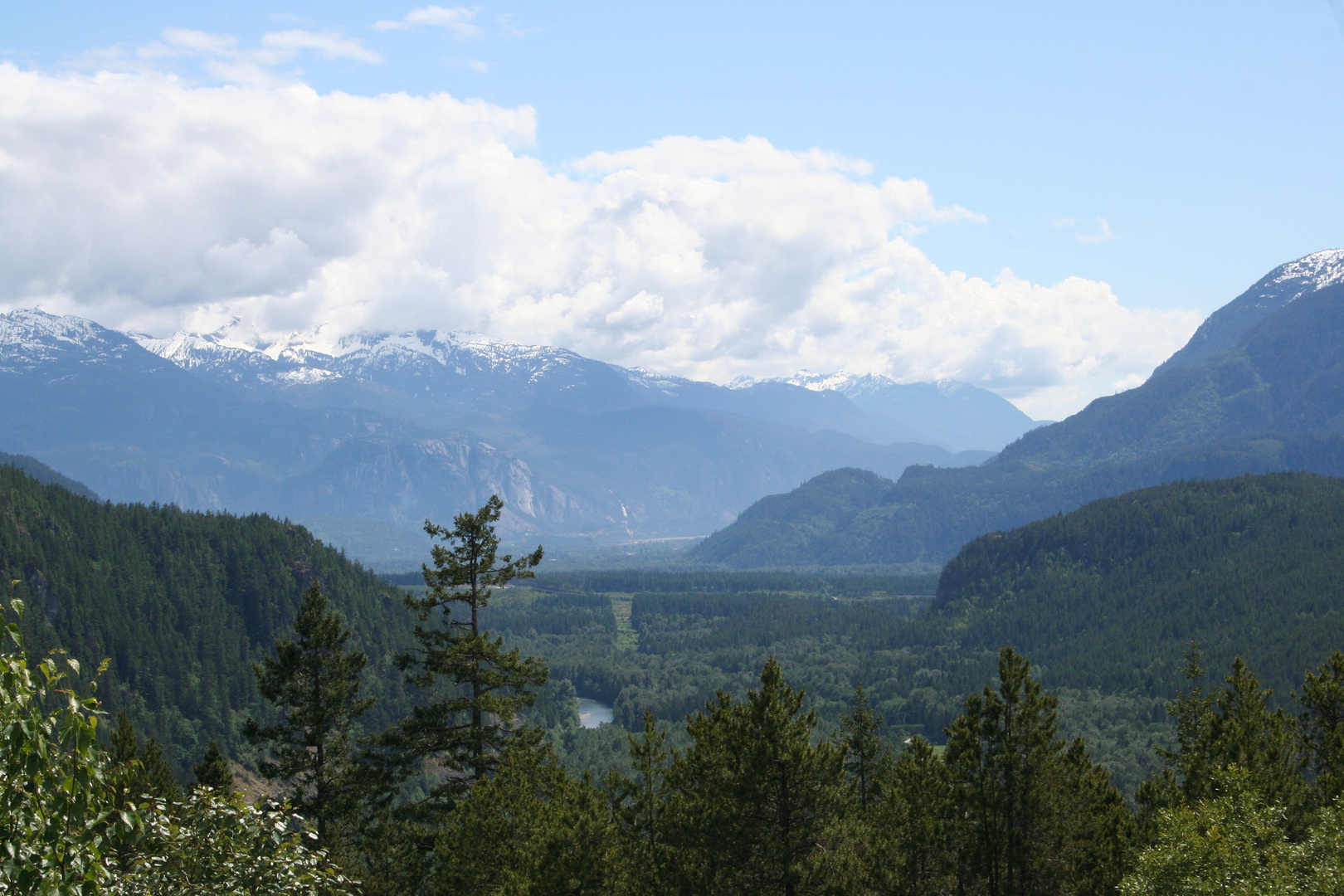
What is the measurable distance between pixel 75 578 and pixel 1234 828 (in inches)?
7549

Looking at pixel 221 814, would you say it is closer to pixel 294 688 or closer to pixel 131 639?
pixel 294 688

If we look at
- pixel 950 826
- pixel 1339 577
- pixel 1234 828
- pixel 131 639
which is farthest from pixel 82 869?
pixel 1339 577

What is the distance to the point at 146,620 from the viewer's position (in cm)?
17750

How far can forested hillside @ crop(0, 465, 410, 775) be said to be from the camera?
158 m

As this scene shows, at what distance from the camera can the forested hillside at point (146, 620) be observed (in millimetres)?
158500

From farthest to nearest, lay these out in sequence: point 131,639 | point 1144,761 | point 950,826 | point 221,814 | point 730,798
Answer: point 131,639
point 1144,761
point 950,826
point 730,798
point 221,814

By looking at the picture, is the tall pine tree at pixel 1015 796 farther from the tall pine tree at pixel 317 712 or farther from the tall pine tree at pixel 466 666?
the tall pine tree at pixel 317 712

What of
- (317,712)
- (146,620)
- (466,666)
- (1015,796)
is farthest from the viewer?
(146,620)

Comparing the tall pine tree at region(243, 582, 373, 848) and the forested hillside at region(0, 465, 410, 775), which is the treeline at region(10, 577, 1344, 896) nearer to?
the tall pine tree at region(243, 582, 373, 848)

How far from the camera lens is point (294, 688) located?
44.5m

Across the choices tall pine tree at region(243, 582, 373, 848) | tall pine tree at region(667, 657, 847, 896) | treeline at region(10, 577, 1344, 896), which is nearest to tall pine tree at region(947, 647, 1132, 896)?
treeline at region(10, 577, 1344, 896)

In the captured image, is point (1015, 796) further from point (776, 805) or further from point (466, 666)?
point (466, 666)

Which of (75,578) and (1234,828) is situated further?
(75,578)

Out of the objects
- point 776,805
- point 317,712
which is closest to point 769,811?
point 776,805
